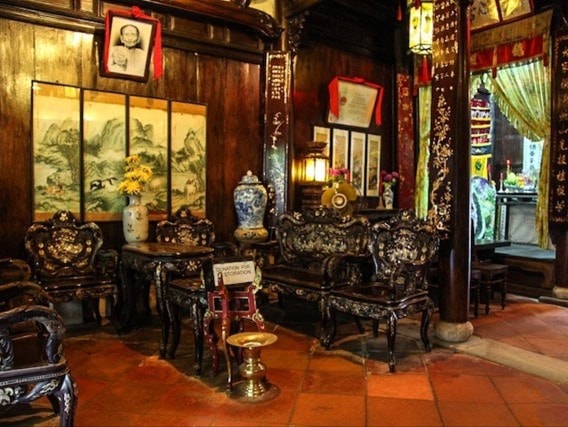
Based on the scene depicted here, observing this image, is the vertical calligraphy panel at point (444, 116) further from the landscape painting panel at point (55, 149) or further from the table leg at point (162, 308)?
the landscape painting panel at point (55, 149)

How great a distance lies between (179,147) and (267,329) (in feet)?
7.01

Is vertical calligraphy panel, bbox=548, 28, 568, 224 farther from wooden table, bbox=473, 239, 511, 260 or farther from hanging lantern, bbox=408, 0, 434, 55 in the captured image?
hanging lantern, bbox=408, 0, 434, 55

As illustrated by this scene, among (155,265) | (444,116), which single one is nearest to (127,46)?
(155,265)

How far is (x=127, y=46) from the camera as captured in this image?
463 cm

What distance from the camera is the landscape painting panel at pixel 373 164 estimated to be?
705 centimetres

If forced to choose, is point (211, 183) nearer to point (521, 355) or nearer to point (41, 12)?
point (41, 12)

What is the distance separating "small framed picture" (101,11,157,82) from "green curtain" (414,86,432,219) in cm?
413

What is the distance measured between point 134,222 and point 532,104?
508cm

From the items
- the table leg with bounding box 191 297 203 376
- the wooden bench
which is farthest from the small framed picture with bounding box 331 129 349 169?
the table leg with bounding box 191 297 203 376

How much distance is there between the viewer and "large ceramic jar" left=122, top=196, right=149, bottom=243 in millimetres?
4551

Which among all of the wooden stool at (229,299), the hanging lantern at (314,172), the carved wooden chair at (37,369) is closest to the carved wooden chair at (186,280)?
the wooden stool at (229,299)

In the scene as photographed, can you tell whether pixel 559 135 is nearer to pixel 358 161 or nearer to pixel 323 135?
pixel 358 161

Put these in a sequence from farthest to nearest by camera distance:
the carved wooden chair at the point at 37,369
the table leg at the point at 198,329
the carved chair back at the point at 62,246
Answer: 1. the carved chair back at the point at 62,246
2. the table leg at the point at 198,329
3. the carved wooden chair at the point at 37,369

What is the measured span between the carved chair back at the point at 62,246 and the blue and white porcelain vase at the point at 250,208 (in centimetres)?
154
